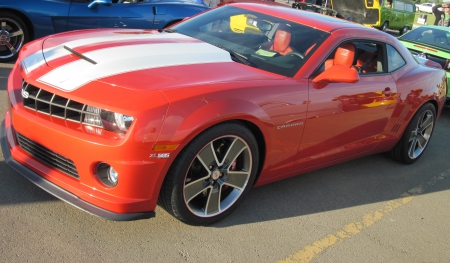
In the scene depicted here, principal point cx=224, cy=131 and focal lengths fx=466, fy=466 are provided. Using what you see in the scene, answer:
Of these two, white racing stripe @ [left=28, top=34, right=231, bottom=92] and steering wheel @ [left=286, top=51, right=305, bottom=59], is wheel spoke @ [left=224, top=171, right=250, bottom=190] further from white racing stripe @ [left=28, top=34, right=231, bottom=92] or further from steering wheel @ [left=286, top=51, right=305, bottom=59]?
steering wheel @ [left=286, top=51, right=305, bottom=59]

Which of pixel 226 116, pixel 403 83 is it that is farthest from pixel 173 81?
pixel 403 83

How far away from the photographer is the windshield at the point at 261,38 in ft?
12.3

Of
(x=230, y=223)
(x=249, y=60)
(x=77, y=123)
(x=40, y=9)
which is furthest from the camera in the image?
(x=40, y=9)

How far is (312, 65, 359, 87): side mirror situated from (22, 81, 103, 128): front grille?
69.2 inches

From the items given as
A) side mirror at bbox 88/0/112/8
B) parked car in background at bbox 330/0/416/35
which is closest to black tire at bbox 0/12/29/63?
side mirror at bbox 88/0/112/8

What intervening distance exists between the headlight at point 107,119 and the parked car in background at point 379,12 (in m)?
16.5

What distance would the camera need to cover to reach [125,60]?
318 cm

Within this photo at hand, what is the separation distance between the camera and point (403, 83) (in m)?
4.60

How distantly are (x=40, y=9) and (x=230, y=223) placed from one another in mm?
4541

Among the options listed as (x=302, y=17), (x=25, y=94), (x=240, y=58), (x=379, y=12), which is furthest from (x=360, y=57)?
(x=379, y=12)

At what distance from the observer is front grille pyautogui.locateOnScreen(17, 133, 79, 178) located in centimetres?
286

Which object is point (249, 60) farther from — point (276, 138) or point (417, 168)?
point (417, 168)

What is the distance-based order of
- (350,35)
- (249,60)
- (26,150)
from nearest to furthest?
(26,150) < (249,60) < (350,35)

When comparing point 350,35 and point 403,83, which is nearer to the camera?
point 350,35
